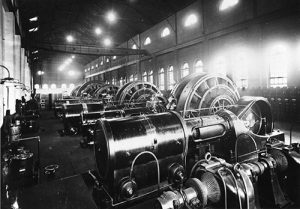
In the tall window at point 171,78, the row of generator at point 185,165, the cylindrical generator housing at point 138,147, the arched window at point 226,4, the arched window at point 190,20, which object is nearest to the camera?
the row of generator at point 185,165

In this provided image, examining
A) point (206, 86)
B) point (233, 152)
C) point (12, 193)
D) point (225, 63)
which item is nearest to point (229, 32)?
point (225, 63)

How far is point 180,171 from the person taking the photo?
7.34ft

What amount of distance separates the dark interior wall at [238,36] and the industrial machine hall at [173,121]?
43mm

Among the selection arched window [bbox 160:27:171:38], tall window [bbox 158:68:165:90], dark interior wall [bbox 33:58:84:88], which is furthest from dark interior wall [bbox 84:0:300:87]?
dark interior wall [bbox 33:58:84:88]

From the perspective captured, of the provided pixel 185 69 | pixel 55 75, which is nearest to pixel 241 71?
pixel 185 69

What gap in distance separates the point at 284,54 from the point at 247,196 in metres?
7.95

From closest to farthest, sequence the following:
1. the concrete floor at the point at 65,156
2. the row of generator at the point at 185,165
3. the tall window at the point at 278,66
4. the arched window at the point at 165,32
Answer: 1. the row of generator at the point at 185,165
2. the concrete floor at the point at 65,156
3. the tall window at the point at 278,66
4. the arched window at the point at 165,32

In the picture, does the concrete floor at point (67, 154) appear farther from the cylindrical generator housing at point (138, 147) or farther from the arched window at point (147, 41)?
the arched window at point (147, 41)

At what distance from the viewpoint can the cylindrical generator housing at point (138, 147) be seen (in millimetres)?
1934

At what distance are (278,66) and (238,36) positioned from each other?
239 cm

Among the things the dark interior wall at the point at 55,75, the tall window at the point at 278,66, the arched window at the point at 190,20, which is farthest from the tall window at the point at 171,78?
the dark interior wall at the point at 55,75

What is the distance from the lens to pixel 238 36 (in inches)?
368

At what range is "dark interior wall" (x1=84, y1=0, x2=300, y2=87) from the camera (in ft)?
24.3

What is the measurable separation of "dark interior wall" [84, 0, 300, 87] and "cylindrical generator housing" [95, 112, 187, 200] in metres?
7.19
